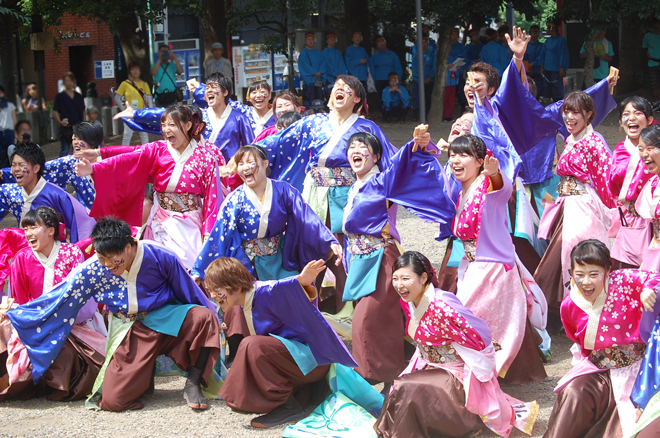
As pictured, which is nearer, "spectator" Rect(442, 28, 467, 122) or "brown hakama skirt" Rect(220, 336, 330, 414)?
"brown hakama skirt" Rect(220, 336, 330, 414)

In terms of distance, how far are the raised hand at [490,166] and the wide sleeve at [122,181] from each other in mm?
2153

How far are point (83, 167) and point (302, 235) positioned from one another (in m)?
Result: 1.38

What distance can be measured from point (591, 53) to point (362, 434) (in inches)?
364

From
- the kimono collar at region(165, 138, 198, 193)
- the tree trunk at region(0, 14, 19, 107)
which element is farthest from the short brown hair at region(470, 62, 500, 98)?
the tree trunk at region(0, 14, 19, 107)

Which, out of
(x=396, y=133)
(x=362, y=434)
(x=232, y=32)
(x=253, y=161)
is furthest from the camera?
(x=232, y=32)

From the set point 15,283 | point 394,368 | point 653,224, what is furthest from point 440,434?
point 15,283

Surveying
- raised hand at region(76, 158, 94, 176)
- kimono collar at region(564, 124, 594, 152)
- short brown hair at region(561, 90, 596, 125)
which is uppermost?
short brown hair at region(561, 90, 596, 125)

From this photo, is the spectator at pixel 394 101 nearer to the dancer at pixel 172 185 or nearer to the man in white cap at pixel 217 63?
the man in white cap at pixel 217 63

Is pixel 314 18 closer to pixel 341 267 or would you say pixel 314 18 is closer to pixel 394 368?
pixel 341 267

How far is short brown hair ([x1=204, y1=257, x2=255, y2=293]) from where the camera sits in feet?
11.1

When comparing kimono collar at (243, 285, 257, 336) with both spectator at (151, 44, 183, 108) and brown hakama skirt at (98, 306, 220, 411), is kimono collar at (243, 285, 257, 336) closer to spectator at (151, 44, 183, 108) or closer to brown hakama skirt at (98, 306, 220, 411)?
brown hakama skirt at (98, 306, 220, 411)

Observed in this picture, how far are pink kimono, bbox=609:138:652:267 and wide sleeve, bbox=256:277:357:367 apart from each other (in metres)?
1.64

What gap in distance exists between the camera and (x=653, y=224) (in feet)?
12.2

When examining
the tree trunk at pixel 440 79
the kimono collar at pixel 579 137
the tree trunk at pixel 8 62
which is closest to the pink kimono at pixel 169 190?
the kimono collar at pixel 579 137
